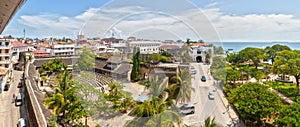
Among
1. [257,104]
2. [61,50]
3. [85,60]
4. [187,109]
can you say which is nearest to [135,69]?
[85,60]

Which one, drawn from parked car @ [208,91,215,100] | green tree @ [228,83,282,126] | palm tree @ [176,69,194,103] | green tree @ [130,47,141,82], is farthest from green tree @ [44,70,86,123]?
green tree @ [130,47,141,82]

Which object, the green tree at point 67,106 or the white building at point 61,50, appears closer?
the green tree at point 67,106

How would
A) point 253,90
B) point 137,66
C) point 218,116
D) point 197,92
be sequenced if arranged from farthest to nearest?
point 137,66 < point 197,92 < point 218,116 < point 253,90

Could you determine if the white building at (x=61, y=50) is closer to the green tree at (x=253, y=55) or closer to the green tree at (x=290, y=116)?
the green tree at (x=253, y=55)

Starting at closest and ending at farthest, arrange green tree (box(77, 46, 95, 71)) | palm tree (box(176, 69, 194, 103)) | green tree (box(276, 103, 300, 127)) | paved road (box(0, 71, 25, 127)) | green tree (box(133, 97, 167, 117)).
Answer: green tree (box(133, 97, 167, 117))
green tree (box(276, 103, 300, 127))
green tree (box(77, 46, 95, 71))
palm tree (box(176, 69, 194, 103))
paved road (box(0, 71, 25, 127))

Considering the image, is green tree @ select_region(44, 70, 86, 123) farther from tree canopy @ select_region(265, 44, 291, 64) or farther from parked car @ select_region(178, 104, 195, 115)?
tree canopy @ select_region(265, 44, 291, 64)

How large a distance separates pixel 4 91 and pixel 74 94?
6618 mm

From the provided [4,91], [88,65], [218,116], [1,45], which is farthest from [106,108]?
[1,45]

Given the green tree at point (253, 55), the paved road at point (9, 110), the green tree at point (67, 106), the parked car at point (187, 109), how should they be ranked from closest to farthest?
the green tree at point (67, 106)
the paved road at point (9, 110)
the parked car at point (187, 109)
the green tree at point (253, 55)

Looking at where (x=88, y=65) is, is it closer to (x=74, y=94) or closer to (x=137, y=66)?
(x=74, y=94)

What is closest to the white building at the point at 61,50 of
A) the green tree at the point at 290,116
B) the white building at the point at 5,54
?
the white building at the point at 5,54

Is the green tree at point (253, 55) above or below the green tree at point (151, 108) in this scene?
above

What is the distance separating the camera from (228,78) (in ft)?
38.1

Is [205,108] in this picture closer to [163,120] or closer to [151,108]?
[163,120]
